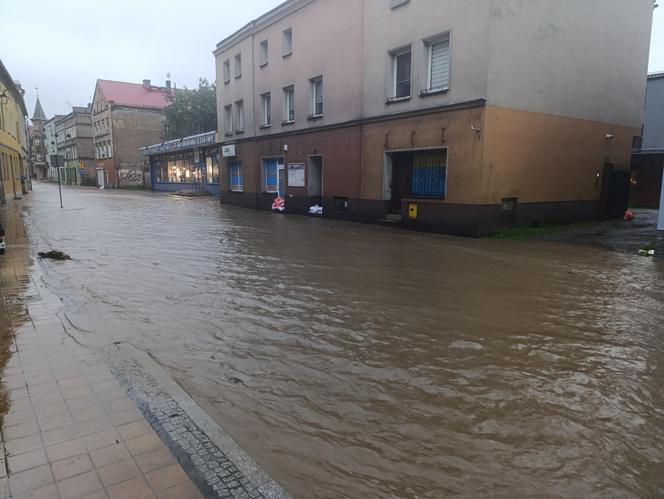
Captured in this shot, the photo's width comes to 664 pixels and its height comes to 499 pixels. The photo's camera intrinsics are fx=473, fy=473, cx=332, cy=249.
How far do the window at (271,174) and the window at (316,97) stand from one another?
369cm

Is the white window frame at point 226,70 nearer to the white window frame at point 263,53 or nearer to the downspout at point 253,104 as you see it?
the downspout at point 253,104

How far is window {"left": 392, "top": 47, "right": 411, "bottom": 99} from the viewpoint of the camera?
1596 centimetres

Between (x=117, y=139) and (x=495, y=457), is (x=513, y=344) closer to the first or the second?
(x=495, y=457)

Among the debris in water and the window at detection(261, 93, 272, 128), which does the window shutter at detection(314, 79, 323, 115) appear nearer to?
the window at detection(261, 93, 272, 128)

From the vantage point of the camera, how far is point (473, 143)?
13.4 meters

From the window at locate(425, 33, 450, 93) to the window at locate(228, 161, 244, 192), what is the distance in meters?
14.6

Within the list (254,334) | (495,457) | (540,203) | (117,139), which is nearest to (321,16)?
(540,203)

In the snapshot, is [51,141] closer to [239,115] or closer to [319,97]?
[239,115]

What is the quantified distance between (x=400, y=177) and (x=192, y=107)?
109ft

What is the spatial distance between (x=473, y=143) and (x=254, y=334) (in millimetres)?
10272

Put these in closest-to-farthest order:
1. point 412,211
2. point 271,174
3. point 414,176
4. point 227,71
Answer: point 412,211
point 414,176
point 271,174
point 227,71

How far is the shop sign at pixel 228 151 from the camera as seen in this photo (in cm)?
2686

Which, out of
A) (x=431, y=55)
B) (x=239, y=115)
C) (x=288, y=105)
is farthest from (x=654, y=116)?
(x=239, y=115)

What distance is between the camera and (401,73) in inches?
639
